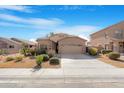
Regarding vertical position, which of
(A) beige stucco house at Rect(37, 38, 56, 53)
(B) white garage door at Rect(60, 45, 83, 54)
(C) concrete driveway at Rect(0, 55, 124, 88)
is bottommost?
(C) concrete driveway at Rect(0, 55, 124, 88)

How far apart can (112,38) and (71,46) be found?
7341 mm

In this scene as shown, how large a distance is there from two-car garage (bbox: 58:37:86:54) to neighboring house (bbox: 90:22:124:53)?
5.10m

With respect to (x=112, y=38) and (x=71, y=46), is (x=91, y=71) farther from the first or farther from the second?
(x=112, y=38)

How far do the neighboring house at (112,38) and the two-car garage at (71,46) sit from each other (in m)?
5.10

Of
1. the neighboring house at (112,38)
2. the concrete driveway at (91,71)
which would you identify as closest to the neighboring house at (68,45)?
the neighboring house at (112,38)

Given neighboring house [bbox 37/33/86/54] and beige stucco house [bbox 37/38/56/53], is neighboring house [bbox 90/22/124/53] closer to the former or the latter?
neighboring house [bbox 37/33/86/54]

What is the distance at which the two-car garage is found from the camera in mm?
29047

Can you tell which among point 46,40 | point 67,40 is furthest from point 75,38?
point 46,40

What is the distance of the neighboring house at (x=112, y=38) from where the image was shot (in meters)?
30.1

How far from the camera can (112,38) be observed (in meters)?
31.2

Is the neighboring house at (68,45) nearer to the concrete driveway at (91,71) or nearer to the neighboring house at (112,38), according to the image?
the neighboring house at (112,38)

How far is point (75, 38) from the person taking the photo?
2941 centimetres

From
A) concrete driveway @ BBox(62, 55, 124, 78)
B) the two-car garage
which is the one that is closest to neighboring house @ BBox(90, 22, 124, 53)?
the two-car garage
